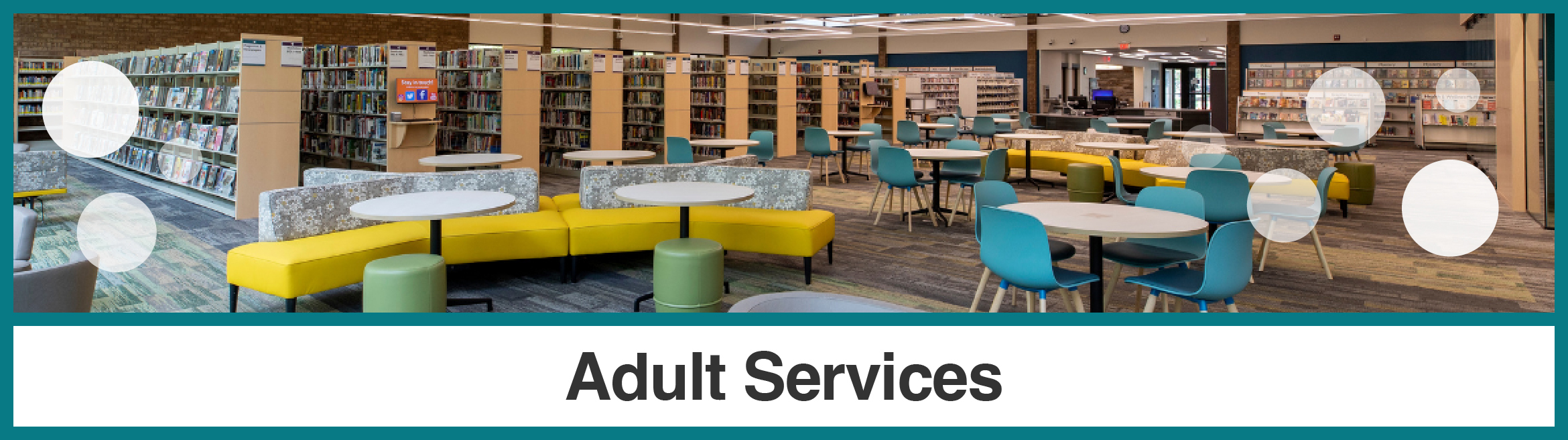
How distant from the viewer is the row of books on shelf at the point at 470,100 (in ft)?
34.1

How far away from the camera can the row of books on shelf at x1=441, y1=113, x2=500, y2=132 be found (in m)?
10.4

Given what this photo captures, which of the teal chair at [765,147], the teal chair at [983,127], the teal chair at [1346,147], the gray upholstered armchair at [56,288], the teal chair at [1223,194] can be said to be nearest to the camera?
the gray upholstered armchair at [56,288]

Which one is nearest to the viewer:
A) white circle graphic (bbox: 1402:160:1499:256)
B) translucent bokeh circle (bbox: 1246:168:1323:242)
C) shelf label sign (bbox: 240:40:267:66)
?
translucent bokeh circle (bbox: 1246:168:1323:242)

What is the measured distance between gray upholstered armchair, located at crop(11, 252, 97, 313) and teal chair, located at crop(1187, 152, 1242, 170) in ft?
21.0

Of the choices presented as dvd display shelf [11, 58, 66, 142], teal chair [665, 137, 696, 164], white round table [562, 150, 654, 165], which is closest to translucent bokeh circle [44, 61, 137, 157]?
dvd display shelf [11, 58, 66, 142]

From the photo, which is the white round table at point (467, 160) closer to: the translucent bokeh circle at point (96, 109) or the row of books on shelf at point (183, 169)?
the row of books on shelf at point (183, 169)

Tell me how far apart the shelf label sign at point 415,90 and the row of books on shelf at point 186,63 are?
1216 millimetres

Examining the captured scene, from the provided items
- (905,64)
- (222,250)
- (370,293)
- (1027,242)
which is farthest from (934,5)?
(905,64)

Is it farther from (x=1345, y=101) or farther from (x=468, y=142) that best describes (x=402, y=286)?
(x=1345, y=101)

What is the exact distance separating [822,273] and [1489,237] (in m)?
4.91

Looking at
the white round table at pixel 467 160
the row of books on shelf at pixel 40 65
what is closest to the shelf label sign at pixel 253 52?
the white round table at pixel 467 160

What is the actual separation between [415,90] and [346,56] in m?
1.76

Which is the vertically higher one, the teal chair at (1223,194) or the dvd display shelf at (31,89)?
the dvd display shelf at (31,89)

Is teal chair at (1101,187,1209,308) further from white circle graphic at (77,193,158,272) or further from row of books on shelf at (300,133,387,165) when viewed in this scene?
row of books on shelf at (300,133,387,165)
